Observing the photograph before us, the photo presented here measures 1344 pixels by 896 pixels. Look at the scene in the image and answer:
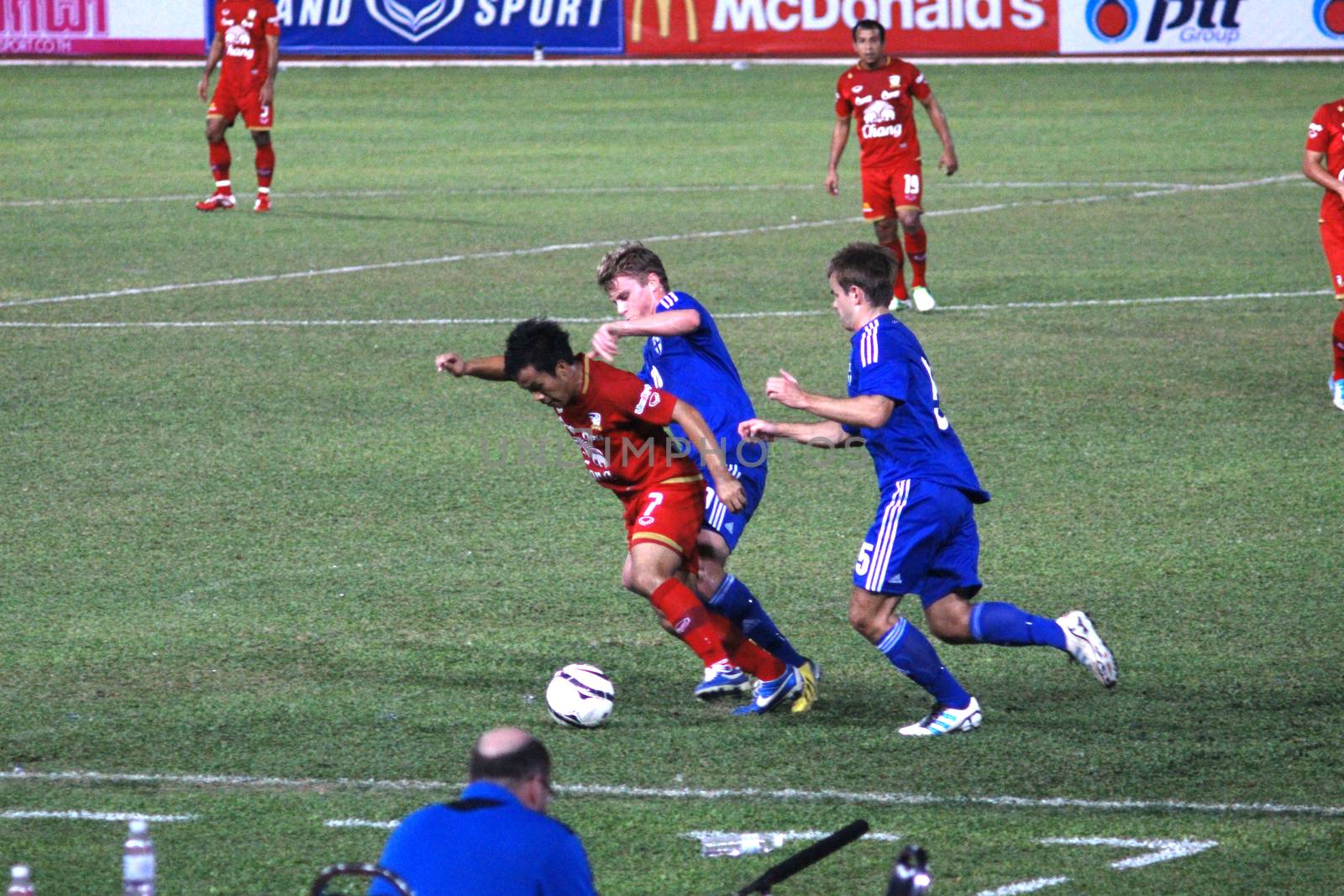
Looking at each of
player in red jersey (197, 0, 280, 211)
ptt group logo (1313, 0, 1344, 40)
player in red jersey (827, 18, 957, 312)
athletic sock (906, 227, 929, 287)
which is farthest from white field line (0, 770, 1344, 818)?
ptt group logo (1313, 0, 1344, 40)

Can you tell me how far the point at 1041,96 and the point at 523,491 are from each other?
24673 millimetres

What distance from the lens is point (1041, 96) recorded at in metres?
33.1

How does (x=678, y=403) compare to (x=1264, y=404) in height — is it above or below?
above

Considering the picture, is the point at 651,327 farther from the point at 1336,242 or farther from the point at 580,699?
the point at 1336,242

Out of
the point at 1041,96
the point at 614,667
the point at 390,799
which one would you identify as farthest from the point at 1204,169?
the point at 390,799

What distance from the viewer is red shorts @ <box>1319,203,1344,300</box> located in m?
11.8

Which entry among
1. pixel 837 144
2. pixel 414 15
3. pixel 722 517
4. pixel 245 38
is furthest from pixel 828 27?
pixel 722 517

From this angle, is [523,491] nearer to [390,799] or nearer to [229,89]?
[390,799]

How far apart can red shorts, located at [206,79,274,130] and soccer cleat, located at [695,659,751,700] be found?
15.3 meters

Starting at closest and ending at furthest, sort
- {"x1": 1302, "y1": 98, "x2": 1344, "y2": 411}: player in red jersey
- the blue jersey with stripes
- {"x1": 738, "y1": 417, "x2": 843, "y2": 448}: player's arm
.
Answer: {"x1": 738, "y1": 417, "x2": 843, "y2": 448}: player's arm < the blue jersey with stripes < {"x1": 1302, "y1": 98, "x2": 1344, "y2": 411}: player in red jersey

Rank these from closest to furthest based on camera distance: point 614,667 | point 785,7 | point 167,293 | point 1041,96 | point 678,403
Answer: point 678,403, point 614,667, point 167,293, point 1041,96, point 785,7

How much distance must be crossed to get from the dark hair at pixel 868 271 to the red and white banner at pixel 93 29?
105ft

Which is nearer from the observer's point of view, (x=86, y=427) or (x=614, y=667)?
(x=614, y=667)

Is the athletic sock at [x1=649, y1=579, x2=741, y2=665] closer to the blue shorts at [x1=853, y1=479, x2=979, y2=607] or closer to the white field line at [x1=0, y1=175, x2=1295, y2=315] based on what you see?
the blue shorts at [x1=853, y1=479, x2=979, y2=607]
